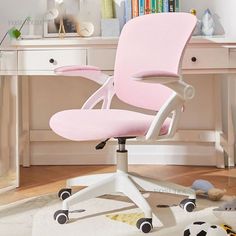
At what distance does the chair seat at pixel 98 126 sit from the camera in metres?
2.08

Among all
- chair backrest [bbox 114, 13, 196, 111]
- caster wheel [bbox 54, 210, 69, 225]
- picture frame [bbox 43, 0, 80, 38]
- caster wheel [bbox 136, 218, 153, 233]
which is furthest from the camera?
picture frame [bbox 43, 0, 80, 38]

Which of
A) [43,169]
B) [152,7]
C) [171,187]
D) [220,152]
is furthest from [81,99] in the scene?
[171,187]

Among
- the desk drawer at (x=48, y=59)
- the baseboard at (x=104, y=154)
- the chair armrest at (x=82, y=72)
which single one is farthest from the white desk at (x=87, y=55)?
the baseboard at (x=104, y=154)

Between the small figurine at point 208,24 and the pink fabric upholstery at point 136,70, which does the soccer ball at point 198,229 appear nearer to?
the pink fabric upholstery at point 136,70

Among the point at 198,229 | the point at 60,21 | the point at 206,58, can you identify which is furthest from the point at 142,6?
the point at 198,229

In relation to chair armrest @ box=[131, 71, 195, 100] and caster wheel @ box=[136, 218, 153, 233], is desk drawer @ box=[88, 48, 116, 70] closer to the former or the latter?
chair armrest @ box=[131, 71, 195, 100]

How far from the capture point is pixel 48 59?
110 inches

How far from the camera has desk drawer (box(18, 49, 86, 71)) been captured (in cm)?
279

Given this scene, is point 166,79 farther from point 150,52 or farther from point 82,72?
point 82,72

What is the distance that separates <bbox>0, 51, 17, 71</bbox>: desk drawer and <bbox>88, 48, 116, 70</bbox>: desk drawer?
0.42m

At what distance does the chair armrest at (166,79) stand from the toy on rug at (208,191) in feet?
2.31

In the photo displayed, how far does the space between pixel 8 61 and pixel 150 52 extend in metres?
0.84

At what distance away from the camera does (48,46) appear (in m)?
2.78

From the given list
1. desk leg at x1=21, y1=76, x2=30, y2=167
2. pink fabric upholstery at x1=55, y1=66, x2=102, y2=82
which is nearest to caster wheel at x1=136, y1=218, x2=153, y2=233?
pink fabric upholstery at x1=55, y1=66, x2=102, y2=82
